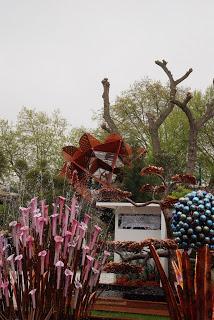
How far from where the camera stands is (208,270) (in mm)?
2285

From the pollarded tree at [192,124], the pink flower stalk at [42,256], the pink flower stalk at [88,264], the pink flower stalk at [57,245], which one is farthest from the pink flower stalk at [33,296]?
the pollarded tree at [192,124]

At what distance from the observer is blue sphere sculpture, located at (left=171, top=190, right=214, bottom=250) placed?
5617 mm

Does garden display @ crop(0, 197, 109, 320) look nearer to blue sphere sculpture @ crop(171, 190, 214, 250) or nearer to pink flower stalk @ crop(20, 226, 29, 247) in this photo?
pink flower stalk @ crop(20, 226, 29, 247)

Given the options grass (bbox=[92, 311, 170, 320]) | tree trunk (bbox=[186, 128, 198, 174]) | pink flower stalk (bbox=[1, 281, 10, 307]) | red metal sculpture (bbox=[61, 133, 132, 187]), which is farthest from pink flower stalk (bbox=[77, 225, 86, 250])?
tree trunk (bbox=[186, 128, 198, 174])

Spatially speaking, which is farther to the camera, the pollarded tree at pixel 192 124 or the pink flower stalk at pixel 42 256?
the pollarded tree at pixel 192 124

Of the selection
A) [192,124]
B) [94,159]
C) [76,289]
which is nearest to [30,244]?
[76,289]

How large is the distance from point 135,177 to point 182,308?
59.6 ft

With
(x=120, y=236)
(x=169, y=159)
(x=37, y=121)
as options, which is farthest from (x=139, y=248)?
(x=37, y=121)

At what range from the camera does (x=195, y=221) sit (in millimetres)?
5570

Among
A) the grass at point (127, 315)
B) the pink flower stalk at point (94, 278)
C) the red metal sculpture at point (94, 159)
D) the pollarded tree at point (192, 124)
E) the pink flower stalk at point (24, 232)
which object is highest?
the pollarded tree at point (192, 124)

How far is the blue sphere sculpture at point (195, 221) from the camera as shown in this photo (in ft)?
18.4

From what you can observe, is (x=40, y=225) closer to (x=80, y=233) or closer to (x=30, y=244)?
(x=30, y=244)

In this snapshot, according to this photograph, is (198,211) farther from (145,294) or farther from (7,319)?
(145,294)

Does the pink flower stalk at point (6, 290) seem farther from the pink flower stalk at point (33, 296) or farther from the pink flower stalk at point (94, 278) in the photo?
the pink flower stalk at point (94, 278)
